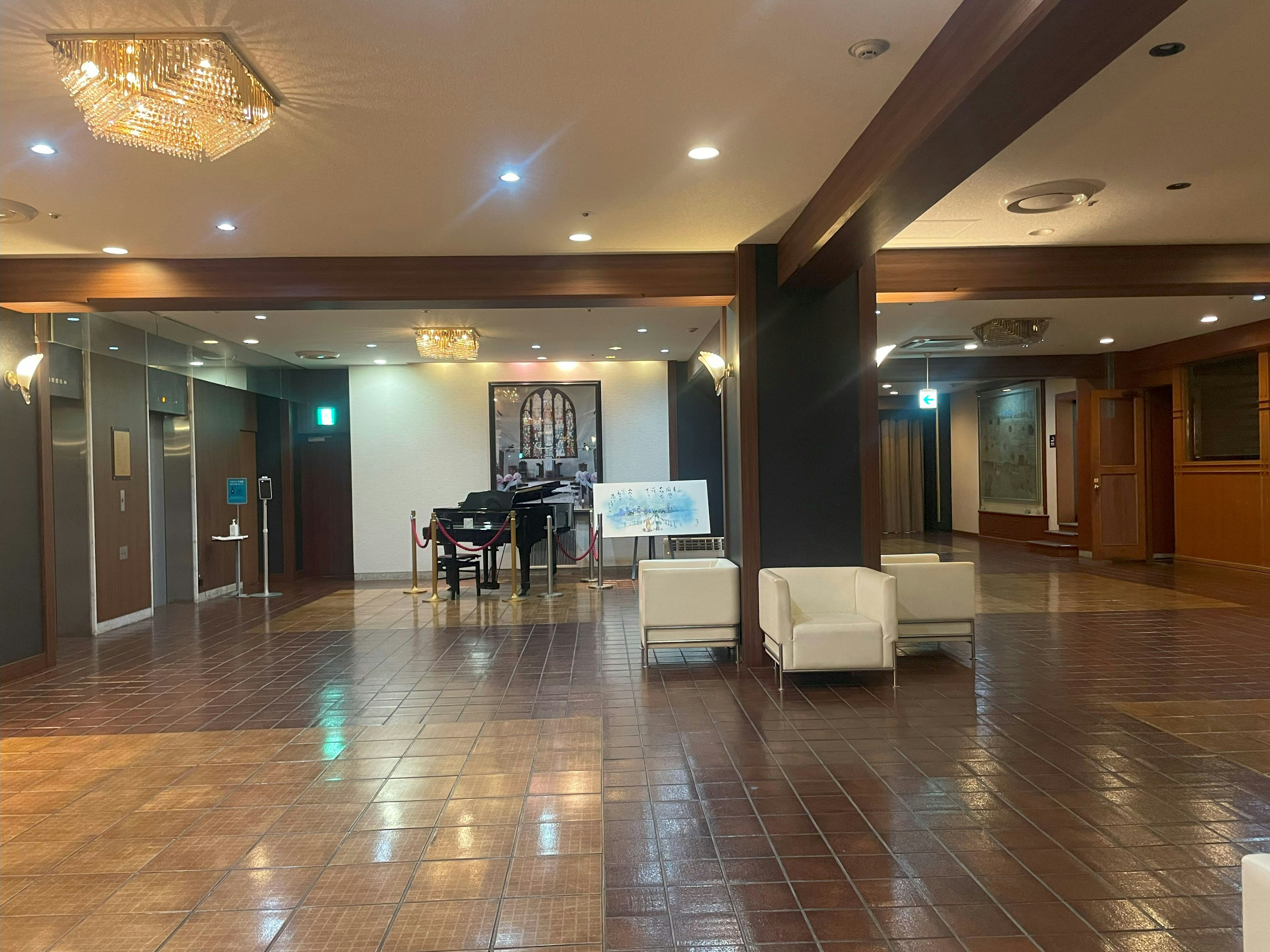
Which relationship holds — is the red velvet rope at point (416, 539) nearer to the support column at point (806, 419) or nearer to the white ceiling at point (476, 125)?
the white ceiling at point (476, 125)

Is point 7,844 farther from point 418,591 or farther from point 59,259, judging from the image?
point 418,591

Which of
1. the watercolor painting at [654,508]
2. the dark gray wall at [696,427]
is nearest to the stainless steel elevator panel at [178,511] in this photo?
the watercolor painting at [654,508]

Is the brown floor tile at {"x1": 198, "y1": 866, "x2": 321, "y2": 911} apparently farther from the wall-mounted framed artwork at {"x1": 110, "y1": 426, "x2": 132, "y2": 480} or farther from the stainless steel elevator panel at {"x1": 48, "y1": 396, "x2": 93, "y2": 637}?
the wall-mounted framed artwork at {"x1": 110, "y1": 426, "x2": 132, "y2": 480}

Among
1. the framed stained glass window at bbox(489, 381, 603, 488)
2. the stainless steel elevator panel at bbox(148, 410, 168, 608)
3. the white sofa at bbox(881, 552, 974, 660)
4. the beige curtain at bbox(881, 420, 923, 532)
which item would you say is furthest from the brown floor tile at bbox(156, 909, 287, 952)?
the beige curtain at bbox(881, 420, 923, 532)

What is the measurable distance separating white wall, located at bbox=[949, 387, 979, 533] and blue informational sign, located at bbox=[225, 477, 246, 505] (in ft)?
45.4

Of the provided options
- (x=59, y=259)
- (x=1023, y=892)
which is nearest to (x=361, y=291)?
(x=59, y=259)

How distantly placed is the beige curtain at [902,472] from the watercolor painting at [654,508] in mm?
10326

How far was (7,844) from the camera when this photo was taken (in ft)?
11.8

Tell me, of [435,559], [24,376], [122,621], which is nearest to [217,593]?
[122,621]

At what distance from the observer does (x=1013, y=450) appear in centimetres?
1648

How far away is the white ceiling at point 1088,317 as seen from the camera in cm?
920

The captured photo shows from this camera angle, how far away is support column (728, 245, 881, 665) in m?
6.68

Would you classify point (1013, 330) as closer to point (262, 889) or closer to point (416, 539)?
point (416, 539)

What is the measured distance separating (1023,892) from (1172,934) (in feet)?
1.44
